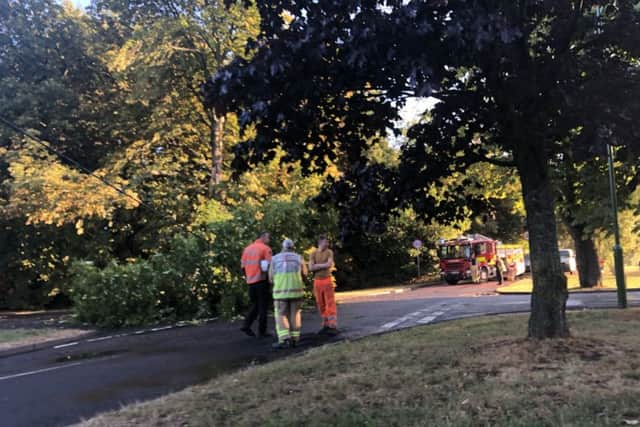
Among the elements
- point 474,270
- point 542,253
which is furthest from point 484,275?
point 542,253

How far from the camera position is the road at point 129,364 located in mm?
6453

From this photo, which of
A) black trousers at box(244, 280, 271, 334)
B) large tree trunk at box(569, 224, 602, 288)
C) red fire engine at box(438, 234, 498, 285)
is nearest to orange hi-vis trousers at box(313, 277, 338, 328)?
black trousers at box(244, 280, 271, 334)

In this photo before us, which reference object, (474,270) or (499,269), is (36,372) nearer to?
(499,269)

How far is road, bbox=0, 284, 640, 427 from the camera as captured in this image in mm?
6453

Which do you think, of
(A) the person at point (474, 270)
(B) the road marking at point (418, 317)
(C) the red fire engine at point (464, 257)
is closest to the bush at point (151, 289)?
(B) the road marking at point (418, 317)

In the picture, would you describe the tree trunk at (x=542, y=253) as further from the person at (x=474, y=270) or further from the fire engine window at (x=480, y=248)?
the fire engine window at (x=480, y=248)

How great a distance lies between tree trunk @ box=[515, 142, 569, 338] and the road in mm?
3782

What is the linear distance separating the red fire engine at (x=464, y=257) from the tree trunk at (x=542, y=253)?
1040 inches

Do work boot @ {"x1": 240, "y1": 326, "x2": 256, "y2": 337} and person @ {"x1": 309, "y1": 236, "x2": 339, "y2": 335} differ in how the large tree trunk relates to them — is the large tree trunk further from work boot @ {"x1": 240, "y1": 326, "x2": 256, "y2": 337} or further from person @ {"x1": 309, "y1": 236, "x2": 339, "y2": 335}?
work boot @ {"x1": 240, "y1": 326, "x2": 256, "y2": 337}

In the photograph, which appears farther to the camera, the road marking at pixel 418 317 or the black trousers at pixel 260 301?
the road marking at pixel 418 317

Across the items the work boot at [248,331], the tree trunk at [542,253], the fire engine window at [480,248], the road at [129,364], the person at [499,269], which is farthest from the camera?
the fire engine window at [480,248]

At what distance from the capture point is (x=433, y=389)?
537 cm

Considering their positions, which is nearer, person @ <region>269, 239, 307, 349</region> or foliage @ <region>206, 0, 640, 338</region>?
foliage @ <region>206, 0, 640, 338</region>

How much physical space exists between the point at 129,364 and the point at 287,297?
2539 mm
